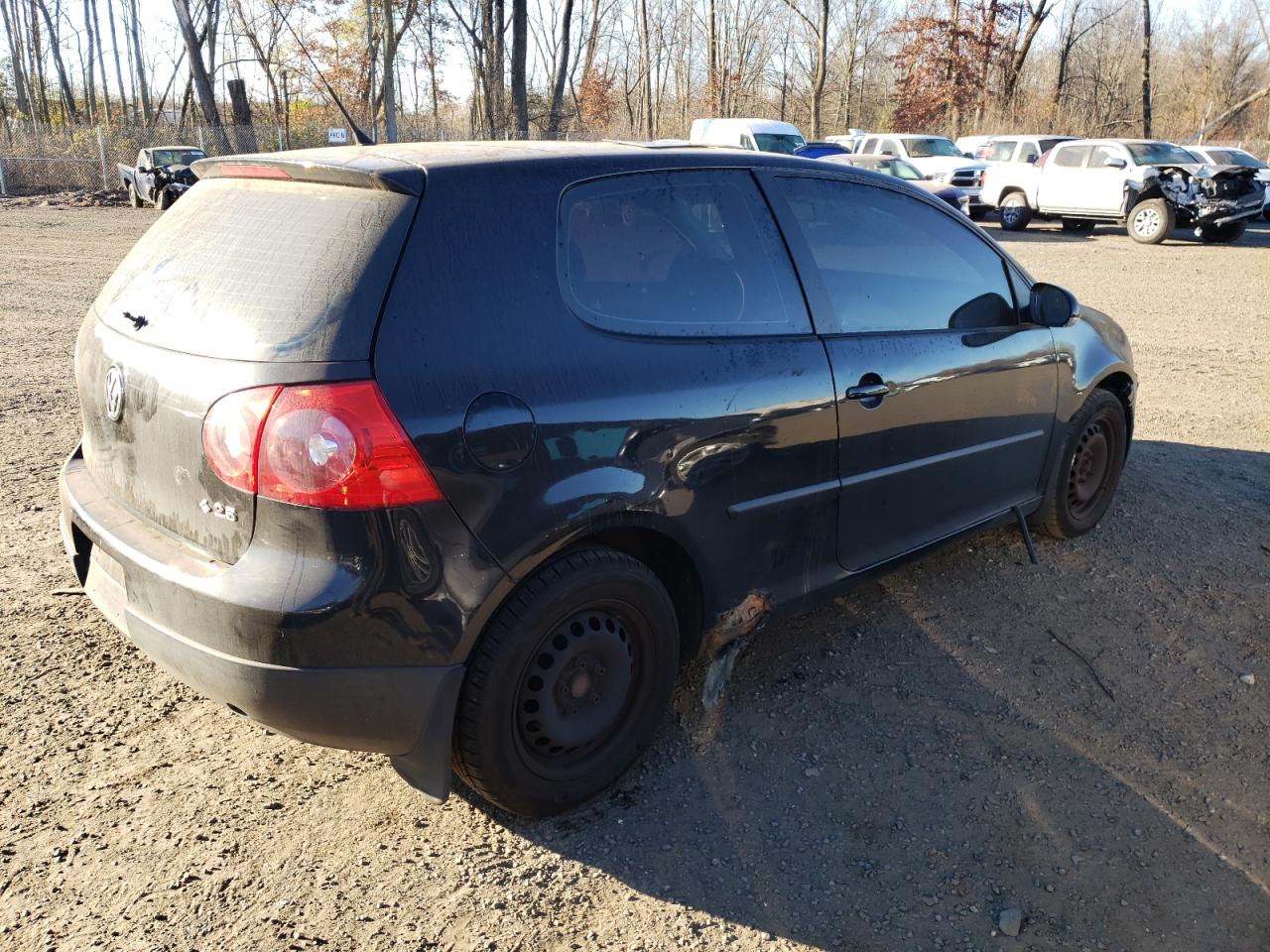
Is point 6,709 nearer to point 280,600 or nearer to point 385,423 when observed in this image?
point 280,600

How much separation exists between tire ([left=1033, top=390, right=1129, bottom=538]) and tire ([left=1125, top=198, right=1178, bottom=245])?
16.4 m

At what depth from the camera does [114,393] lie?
8.73 feet

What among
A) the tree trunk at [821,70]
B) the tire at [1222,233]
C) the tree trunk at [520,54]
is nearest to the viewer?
the tire at [1222,233]

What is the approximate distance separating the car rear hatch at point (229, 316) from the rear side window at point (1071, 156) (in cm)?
2062

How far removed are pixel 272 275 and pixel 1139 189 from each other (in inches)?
802

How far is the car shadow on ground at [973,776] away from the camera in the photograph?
99.0 inches

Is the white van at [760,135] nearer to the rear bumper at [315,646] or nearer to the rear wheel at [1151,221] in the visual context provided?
the rear wheel at [1151,221]

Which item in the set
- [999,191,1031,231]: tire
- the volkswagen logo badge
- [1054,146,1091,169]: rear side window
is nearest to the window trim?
the volkswagen logo badge

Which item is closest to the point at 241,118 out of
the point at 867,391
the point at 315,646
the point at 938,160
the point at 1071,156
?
the point at 938,160

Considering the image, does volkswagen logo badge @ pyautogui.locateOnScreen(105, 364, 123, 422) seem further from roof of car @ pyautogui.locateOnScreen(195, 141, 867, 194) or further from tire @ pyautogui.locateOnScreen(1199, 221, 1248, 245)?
tire @ pyautogui.locateOnScreen(1199, 221, 1248, 245)

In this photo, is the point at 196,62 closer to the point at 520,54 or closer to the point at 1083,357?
the point at 520,54

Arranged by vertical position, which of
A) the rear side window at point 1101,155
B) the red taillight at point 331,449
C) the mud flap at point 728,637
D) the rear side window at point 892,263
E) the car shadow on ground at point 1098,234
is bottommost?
the mud flap at point 728,637

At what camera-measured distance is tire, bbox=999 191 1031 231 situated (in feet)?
70.4

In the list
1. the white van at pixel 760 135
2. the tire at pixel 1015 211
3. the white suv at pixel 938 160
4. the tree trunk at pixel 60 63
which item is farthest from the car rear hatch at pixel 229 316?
the tree trunk at pixel 60 63
